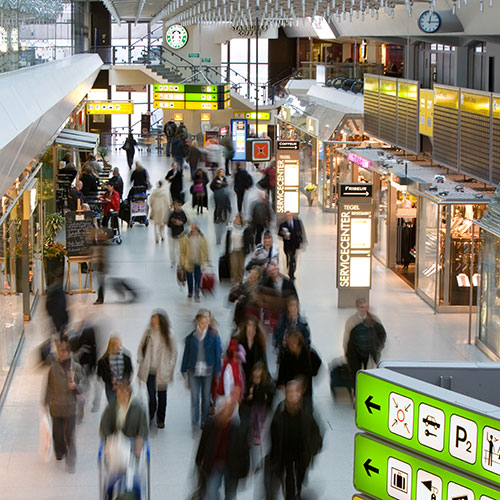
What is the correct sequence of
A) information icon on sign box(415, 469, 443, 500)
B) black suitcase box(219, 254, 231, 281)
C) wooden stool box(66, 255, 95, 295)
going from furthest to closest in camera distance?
wooden stool box(66, 255, 95, 295) → black suitcase box(219, 254, 231, 281) → information icon on sign box(415, 469, 443, 500)

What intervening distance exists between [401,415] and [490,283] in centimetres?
1172

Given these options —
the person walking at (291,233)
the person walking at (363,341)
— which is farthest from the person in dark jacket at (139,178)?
the person walking at (363,341)

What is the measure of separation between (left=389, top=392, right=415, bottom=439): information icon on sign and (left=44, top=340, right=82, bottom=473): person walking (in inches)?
246

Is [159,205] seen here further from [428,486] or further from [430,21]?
[428,486]

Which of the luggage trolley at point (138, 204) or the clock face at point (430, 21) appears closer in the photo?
the clock face at point (430, 21)

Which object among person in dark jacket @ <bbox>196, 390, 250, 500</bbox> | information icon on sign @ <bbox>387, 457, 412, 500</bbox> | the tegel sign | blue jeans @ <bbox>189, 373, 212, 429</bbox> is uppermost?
the tegel sign

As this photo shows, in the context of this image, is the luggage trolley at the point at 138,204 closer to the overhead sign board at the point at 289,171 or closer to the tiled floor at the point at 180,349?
the tiled floor at the point at 180,349

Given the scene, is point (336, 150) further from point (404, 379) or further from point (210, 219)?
point (404, 379)

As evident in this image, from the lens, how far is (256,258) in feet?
54.8

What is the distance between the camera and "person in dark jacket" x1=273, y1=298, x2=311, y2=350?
1278cm

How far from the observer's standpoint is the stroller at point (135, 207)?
2767cm

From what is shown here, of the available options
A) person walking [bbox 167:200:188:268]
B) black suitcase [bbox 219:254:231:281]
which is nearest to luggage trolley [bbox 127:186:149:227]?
person walking [bbox 167:200:188:268]

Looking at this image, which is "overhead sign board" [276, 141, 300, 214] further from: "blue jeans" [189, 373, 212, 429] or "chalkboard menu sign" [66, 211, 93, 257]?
"blue jeans" [189, 373, 212, 429]

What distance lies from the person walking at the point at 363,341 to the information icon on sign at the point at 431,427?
24.4ft
